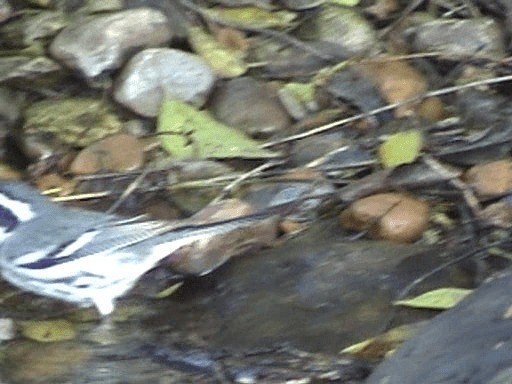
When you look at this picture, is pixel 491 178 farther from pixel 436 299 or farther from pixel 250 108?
pixel 250 108

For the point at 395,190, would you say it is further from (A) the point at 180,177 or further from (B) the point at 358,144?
(A) the point at 180,177

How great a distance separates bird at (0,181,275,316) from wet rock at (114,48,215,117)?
1043 millimetres

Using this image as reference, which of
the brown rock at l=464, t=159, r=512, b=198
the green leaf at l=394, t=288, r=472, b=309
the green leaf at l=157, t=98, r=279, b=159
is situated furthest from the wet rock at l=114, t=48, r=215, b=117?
the green leaf at l=394, t=288, r=472, b=309

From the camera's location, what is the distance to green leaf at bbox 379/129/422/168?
238 inches

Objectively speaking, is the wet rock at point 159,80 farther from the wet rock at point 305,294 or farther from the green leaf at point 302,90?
the wet rock at point 305,294

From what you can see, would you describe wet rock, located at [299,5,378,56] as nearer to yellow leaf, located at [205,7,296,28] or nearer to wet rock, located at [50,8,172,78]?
yellow leaf, located at [205,7,296,28]

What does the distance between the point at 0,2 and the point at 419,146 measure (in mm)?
2311

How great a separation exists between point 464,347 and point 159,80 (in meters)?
3.00

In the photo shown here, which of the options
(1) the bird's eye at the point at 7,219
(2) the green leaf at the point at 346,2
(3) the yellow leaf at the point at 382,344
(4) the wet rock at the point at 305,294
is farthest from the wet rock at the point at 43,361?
(2) the green leaf at the point at 346,2

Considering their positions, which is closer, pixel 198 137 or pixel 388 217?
pixel 388 217

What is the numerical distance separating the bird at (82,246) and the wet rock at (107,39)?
117cm

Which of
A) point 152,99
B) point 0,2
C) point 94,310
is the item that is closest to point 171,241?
point 94,310

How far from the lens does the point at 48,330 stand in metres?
5.36

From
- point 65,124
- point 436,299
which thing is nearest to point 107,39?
point 65,124
